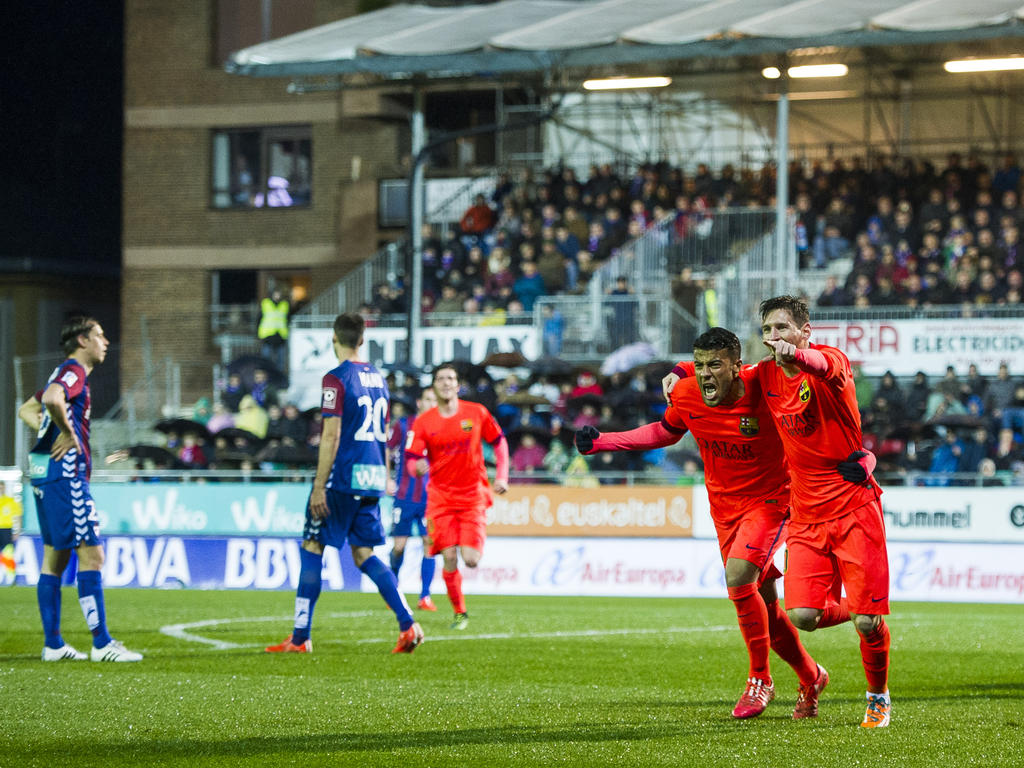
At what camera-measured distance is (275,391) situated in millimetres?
26578

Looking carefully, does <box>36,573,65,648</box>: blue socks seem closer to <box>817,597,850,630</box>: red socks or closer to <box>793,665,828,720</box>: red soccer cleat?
<box>793,665,828,720</box>: red soccer cleat

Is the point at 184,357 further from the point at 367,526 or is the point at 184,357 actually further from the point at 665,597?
the point at 367,526

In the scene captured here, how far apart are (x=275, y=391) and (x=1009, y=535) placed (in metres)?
13.1

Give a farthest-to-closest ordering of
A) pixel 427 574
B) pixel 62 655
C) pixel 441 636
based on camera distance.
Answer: pixel 427 574, pixel 441 636, pixel 62 655

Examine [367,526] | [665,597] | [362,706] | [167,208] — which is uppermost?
[167,208]

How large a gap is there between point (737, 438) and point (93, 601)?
4.70 meters

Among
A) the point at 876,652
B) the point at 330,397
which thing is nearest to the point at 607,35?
the point at 330,397

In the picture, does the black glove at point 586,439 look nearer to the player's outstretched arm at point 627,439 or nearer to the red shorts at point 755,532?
the player's outstretched arm at point 627,439

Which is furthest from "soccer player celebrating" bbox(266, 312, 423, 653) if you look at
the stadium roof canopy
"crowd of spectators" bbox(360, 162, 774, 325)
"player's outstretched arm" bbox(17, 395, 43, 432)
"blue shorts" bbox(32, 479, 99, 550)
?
"crowd of spectators" bbox(360, 162, 774, 325)

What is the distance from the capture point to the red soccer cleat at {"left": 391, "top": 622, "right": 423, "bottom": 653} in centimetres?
1053

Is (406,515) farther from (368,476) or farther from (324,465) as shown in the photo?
(324,465)

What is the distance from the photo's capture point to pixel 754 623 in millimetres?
7656

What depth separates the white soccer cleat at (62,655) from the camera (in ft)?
32.9

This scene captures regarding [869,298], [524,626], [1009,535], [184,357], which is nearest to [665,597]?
[1009,535]
